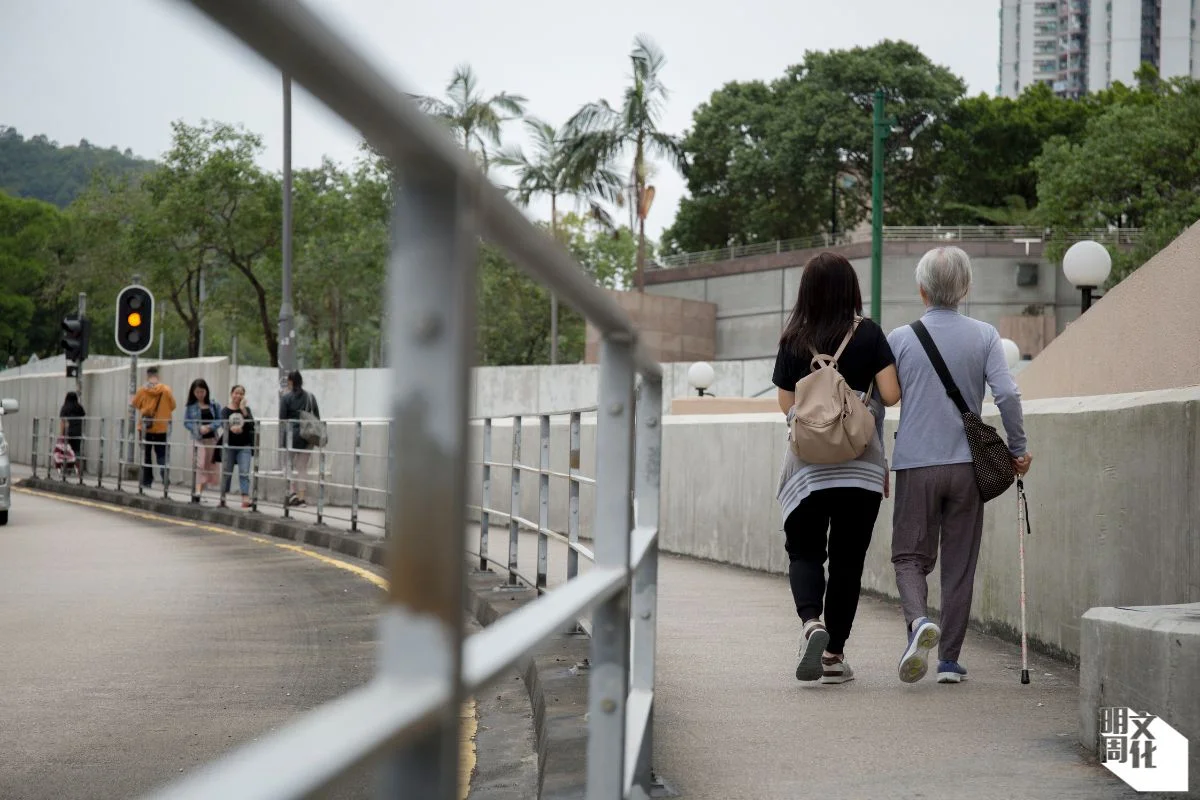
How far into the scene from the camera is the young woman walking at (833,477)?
19.8 feet

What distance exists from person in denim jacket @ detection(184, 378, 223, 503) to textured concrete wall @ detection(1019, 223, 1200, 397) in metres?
11.0

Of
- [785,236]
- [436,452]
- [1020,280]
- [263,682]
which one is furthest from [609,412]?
[785,236]

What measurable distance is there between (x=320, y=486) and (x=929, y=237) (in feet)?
114

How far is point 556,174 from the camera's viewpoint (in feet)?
146

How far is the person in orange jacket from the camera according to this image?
2116 cm

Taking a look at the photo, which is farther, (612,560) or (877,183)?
(877,183)

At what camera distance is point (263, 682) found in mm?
6707

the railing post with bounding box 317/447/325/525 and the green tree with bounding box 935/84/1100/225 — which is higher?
the green tree with bounding box 935/84/1100/225

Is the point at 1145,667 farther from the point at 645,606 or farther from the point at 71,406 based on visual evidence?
the point at 71,406

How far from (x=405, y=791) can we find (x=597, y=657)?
1542mm

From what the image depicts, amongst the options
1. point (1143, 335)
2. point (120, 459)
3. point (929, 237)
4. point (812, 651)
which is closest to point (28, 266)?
point (812, 651)

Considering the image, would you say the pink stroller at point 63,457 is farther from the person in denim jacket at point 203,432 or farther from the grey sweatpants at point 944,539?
the grey sweatpants at point 944,539

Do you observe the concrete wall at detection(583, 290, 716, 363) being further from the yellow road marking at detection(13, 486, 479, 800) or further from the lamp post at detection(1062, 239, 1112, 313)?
the lamp post at detection(1062, 239, 1112, 313)

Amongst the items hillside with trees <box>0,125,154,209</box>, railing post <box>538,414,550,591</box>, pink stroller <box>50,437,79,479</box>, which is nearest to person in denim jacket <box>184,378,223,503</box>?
pink stroller <box>50,437,79,479</box>
